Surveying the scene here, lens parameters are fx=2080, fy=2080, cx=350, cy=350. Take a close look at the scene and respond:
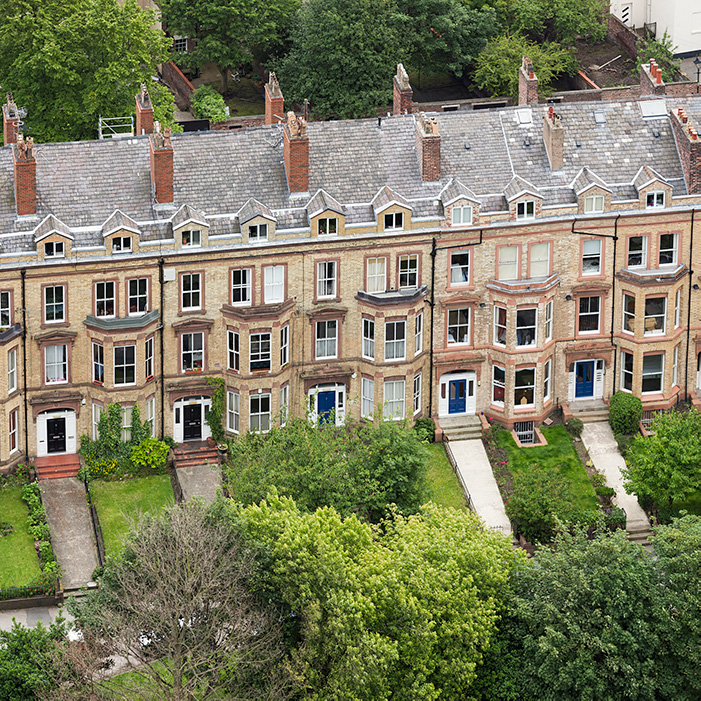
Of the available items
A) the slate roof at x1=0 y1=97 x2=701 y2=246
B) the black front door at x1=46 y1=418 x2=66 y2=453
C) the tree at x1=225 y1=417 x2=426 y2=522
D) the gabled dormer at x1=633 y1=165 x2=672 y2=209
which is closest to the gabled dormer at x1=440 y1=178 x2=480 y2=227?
the slate roof at x1=0 y1=97 x2=701 y2=246

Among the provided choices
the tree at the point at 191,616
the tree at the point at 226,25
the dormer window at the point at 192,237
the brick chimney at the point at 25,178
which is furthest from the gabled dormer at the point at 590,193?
the tree at the point at 226,25

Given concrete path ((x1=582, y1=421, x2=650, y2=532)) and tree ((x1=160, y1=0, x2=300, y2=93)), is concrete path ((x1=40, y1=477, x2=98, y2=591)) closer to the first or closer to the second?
concrete path ((x1=582, y1=421, x2=650, y2=532))

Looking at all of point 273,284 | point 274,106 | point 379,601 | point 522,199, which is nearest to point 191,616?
point 379,601

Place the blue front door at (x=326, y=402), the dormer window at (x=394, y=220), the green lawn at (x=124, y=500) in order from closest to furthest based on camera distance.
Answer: the green lawn at (x=124, y=500) < the dormer window at (x=394, y=220) < the blue front door at (x=326, y=402)

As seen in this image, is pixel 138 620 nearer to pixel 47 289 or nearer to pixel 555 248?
pixel 47 289

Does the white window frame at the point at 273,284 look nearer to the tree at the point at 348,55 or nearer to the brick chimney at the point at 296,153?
the brick chimney at the point at 296,153

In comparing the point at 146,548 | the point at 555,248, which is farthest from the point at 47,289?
the point at 555,248
